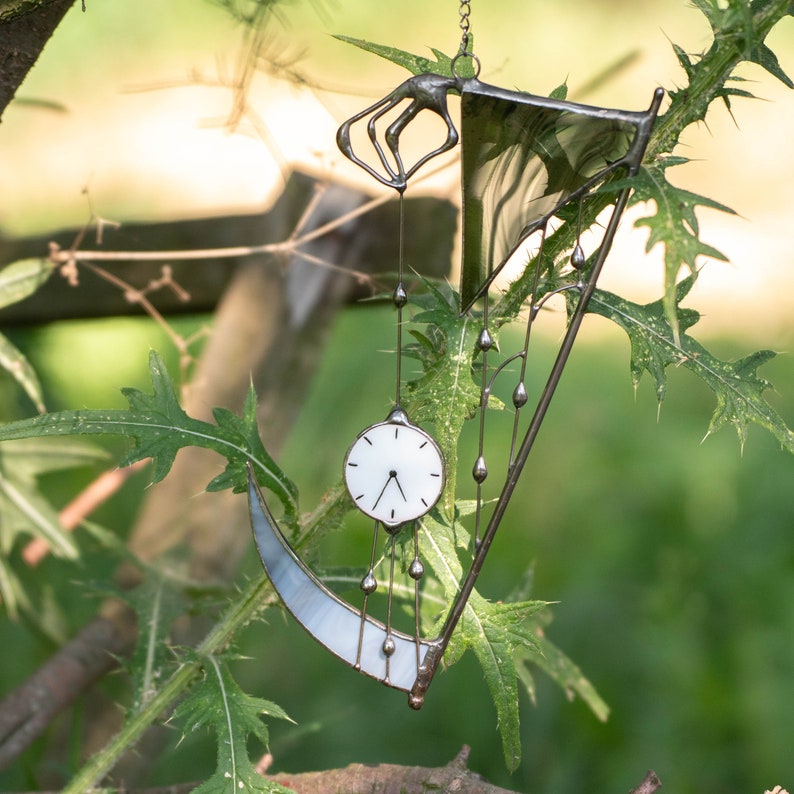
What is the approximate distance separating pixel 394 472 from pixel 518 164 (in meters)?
0.28

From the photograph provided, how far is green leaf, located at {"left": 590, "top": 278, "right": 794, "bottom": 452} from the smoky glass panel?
0.31ft

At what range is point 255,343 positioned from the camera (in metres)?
1.72

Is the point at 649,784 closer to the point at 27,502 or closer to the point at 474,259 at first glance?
the point at 474,259

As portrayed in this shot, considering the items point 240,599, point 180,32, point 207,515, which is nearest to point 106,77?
point 180,32

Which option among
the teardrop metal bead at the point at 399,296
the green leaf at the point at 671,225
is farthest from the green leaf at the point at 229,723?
the green leaf at the point at 671,225

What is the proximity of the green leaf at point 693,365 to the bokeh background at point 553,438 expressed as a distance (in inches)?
13.3

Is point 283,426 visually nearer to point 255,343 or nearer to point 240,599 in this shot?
point 255,343

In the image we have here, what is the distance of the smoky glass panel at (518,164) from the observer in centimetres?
76

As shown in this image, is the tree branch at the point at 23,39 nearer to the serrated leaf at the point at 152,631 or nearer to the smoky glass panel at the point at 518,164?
the smoky glass panel at the point at 518,164

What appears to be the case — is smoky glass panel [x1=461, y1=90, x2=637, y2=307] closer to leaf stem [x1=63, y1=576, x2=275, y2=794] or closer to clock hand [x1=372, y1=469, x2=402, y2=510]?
clock hand [x1=372, y1=469, x2=402, y2=510]

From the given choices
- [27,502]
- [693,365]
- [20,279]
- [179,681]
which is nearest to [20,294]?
[20,279]

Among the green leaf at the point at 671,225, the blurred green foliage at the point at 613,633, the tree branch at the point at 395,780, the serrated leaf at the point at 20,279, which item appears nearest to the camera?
the green leaf at the point at 671,225

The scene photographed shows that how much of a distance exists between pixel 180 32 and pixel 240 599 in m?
3.64

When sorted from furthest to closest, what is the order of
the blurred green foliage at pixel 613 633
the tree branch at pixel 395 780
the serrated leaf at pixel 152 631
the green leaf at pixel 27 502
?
the blurred green foliage at pixel 613 633
the green leaf at pixel 27 502
the serrated leaf at pixel 152 631
the tree branch at pixel 395 780
